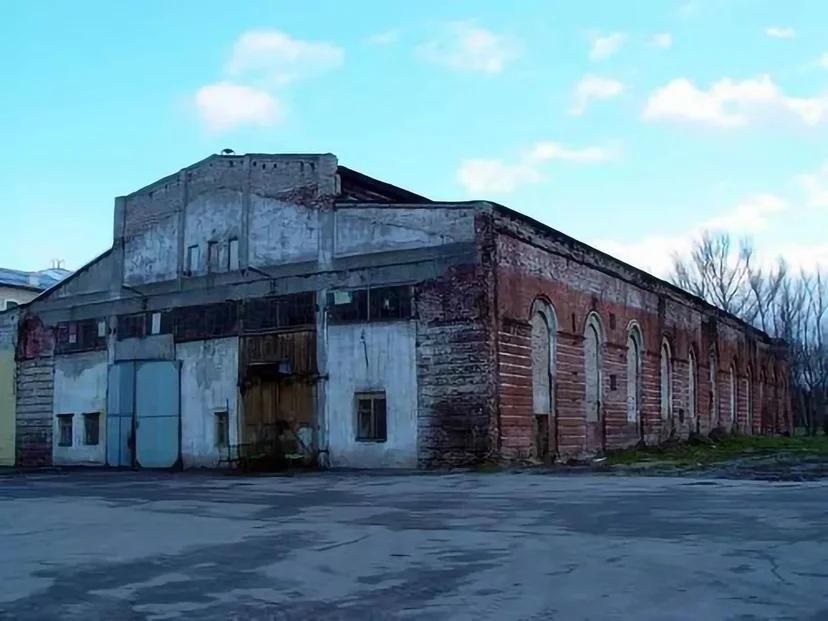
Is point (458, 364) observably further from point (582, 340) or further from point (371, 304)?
point (582, 340)

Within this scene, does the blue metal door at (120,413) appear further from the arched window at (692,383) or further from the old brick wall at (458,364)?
the arched window at (692,383)

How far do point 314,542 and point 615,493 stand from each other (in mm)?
7119

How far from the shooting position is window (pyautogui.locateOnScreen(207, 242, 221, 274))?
96.1 feet

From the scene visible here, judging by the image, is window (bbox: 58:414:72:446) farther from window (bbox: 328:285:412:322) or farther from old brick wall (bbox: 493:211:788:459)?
old brick wall (bbox: 493:211:788:459)

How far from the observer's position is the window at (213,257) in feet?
96.1

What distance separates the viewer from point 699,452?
3409cm

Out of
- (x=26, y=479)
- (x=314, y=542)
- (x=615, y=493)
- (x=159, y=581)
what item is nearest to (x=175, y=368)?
(x=26, y=479)

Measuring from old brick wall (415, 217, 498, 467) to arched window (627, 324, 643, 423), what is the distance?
11.4m

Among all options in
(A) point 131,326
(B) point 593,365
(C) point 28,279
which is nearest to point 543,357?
(B) point 593,365

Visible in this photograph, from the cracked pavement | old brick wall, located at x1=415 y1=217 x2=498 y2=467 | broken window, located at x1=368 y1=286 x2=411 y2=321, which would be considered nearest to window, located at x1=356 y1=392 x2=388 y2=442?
old brick wall, located at x1=415 y1=217 x2=498 y2=467

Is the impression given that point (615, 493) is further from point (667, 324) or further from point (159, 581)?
point (667, 324)

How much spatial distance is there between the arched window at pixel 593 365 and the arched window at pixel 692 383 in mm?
11244

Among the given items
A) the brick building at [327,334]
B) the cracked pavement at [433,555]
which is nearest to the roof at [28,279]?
the brick building at [327,334]

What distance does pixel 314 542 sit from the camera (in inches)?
414
